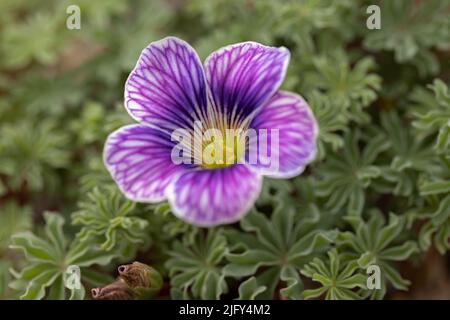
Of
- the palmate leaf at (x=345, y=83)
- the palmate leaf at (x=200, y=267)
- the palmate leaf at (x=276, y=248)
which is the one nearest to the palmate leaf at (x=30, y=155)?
the palmate leaf at (x=200, y=267)

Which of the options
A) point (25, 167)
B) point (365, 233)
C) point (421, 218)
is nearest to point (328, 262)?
point (365, 233)

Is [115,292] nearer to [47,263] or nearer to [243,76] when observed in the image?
[47,263]

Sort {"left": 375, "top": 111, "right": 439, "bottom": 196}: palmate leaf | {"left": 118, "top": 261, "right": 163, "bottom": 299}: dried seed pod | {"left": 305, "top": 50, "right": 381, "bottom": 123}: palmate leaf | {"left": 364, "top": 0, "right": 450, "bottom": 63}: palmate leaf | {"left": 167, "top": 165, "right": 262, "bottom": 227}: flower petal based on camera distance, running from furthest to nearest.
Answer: {"left": 364, "top": 0, "right": 450, "bottom": 63}: palmate leaf → {"left": 305, "top": 50, "right": 381, "bottom": 123}: palmate leaf → {"left": 375, "top": 111, "right": 439, "bottom": 196}: palmate leaf → {"left": 118, "top": 261, "right": 163, "bottom": 299}: dried seed pod → {"left": 167, "top": 165, "right": 262, "bottom": 227}: flower petal

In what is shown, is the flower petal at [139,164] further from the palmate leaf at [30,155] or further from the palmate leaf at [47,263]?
the palmate leaf at [30,155]

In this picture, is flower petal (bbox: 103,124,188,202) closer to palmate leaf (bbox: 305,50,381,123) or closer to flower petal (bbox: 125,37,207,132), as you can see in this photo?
flower petal (bbox: 125,37,207,132)

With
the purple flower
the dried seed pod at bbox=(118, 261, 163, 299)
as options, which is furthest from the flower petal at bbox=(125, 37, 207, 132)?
the dried seed pod at bbox=(118, 261, 163, 299)

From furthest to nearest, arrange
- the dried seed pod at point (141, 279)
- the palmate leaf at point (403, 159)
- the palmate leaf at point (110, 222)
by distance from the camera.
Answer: the palmate leaf at point (403, 159) < the palmate leaf at point (110, 222) < the dried seed pod at point (141, 279)
